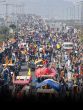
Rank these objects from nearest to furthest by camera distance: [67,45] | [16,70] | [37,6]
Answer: [16,70] → [67,45] → [37,6]

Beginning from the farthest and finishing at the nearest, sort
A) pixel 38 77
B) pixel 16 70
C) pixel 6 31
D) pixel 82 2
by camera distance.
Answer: pixel 82 2
pixel 6 31
pixel 16 70
pixel 38 77

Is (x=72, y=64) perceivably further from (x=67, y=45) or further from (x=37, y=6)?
(x=37, y=6)

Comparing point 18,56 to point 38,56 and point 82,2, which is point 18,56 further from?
point 82,2

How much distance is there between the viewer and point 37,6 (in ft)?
439

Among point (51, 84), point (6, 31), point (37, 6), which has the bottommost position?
point (51, 84)

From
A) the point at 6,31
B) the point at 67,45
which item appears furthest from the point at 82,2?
the point at 67,45

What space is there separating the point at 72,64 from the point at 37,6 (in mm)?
123064

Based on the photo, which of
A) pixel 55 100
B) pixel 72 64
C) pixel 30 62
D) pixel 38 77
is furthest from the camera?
pixel 30 62

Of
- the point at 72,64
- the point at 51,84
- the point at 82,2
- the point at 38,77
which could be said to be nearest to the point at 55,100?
the point at 51,84

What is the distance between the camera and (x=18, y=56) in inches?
535

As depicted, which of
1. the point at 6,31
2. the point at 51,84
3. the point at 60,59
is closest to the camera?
the point at 51,84

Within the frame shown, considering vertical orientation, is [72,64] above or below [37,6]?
below

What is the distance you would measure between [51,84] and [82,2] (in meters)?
57.0

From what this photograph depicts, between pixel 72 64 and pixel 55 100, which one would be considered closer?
pixel 55 100
